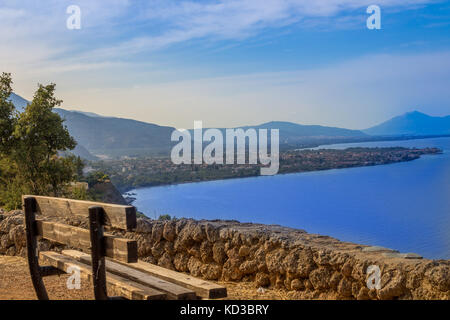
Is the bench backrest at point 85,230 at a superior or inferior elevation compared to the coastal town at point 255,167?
superior

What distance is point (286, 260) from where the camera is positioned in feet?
18.1

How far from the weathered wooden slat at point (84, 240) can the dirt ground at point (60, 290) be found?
1074 mm

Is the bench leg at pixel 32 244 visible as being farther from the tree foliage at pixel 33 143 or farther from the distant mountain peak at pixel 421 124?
the distant mountain peak at pixel 421 124

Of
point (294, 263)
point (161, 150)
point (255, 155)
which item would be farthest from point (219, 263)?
point (161, 150)

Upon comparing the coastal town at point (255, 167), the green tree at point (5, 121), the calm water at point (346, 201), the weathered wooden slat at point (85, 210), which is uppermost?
the green tree at point (5, 121)

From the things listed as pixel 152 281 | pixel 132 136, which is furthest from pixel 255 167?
pixel 152 281

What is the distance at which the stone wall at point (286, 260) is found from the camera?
14.8ft

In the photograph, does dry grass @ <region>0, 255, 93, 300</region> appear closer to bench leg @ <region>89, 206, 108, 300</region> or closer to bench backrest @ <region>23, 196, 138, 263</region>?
bench backrest @ <region>23, 196, 138, 263</region>

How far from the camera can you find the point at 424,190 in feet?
113

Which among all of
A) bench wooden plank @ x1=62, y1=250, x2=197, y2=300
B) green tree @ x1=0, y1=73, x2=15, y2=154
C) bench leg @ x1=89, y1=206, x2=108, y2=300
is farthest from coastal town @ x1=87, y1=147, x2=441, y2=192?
bench leg @ x1=89, y1=206, x2=108, y2=300

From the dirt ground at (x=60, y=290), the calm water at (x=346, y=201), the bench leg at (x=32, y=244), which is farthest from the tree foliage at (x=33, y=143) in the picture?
the calm water at (x=346, y=201)

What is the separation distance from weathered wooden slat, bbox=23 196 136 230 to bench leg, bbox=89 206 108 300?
60 mm

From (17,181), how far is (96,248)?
12658mm
